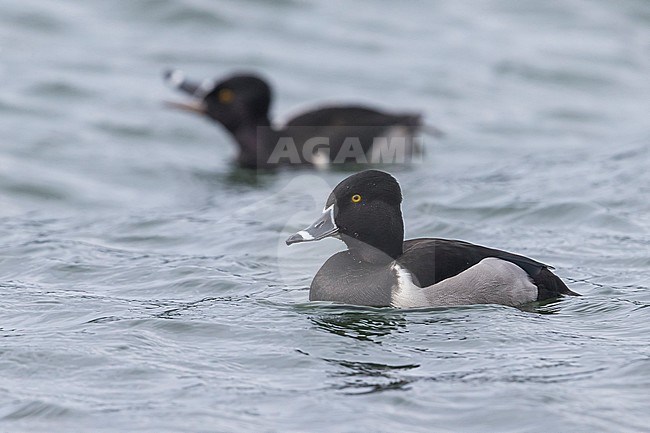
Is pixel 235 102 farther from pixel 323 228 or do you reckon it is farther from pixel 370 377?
pixel 370 377

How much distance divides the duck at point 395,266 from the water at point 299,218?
0.11 meters

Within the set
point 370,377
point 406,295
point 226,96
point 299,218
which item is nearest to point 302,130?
point 226,96

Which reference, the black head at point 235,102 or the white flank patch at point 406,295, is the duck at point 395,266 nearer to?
the white flank patch at point 406,295

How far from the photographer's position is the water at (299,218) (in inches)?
226

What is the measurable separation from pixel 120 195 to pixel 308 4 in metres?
7.53

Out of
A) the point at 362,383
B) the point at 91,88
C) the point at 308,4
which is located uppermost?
the point at 308,4

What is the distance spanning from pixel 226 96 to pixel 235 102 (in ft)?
0.40

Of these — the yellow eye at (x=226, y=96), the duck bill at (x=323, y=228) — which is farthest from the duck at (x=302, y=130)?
the duck bill at (x=323, y=228)

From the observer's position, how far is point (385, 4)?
19.0 metres

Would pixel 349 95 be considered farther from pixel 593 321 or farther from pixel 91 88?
pixel 593 321

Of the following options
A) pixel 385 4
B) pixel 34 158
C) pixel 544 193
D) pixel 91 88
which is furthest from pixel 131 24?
pixel 544 193

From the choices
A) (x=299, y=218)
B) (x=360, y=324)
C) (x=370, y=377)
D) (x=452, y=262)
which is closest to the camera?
(x=370, y=377)

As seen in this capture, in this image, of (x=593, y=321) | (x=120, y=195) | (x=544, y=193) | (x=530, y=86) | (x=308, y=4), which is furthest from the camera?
(x=308, y=4)

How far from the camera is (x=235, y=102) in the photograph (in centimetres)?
1377
